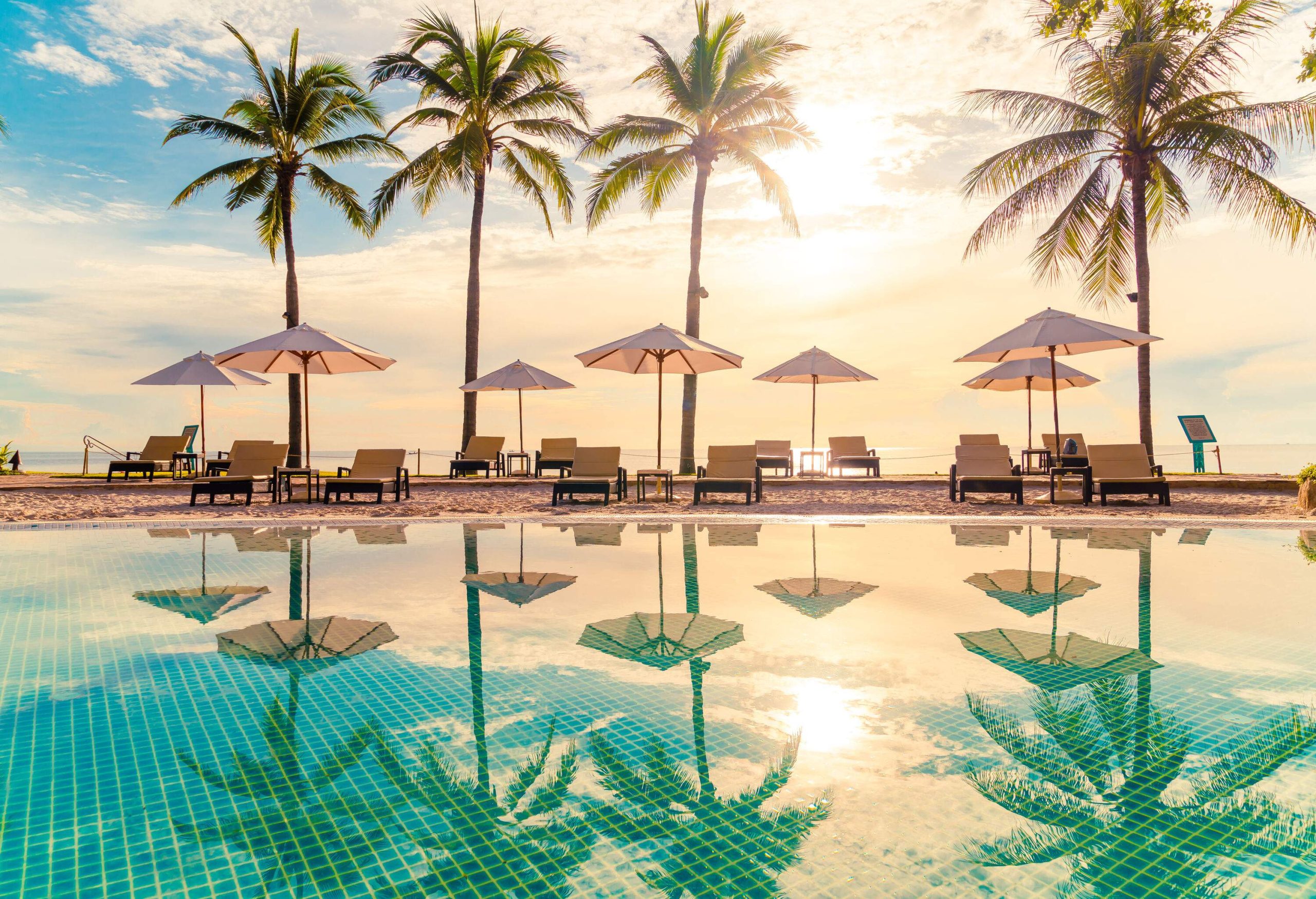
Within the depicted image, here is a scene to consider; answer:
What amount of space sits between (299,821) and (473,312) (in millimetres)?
16129

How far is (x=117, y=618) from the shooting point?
5266 mm

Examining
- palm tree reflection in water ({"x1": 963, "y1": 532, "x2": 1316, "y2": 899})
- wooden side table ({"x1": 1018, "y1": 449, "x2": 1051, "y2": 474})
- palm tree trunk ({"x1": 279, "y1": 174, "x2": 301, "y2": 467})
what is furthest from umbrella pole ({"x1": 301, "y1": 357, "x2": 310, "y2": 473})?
wooden side table ({"x1": 1018, "y1": 449, "x2": 1051, "y2": 474})

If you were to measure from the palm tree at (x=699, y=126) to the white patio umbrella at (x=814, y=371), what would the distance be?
6.35 ft

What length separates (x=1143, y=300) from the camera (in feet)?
47.9

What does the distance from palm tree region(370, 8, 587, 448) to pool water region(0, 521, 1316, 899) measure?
13312mm

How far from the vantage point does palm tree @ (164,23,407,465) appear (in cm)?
1833

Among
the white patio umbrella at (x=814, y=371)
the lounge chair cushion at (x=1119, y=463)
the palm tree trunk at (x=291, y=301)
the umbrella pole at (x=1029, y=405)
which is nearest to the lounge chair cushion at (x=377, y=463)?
the palm tree trunk at (x=291, y=301)

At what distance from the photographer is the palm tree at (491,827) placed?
214 centimetres

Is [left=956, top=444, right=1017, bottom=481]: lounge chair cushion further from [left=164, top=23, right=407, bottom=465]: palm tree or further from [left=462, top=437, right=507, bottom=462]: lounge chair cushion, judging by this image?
[left=164, top=23, right=407, bottom=465]: palm tree

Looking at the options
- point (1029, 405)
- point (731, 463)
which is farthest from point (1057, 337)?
point (731, 463)

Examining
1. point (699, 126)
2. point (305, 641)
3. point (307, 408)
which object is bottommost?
point (305, 641)

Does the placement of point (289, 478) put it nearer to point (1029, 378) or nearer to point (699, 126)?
point (699, 126)

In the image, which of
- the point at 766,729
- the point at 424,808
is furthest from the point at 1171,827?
the point at 424,808

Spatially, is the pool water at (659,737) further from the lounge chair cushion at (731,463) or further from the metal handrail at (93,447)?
the metal handrail at (93,447)
